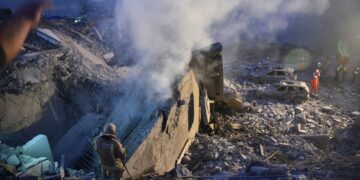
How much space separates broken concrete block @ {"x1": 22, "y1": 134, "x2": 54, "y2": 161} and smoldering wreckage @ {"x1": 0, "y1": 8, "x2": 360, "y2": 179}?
2cm

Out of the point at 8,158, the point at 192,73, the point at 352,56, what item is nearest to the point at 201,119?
the point at 192,73

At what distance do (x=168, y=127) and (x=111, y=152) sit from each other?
2.69 m

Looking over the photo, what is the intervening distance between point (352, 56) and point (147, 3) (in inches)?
514

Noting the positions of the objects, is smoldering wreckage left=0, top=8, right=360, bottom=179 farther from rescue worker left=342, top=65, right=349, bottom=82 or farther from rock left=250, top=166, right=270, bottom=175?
rescue worker left=342, top=65, right=349, bottom=82

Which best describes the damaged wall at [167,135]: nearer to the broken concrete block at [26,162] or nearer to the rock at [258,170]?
the broken concrete block at [26,162]

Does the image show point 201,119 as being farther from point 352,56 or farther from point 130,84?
point 352,56

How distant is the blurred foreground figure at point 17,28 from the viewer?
2.08m

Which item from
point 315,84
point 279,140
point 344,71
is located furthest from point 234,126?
point 344,71

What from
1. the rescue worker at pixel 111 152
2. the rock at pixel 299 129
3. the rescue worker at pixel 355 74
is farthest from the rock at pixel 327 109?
the rescue worker at pixel 111 152

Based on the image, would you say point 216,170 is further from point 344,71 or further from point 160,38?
point 344,71

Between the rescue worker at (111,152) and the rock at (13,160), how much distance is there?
6.70ft

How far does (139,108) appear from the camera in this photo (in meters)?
9.46

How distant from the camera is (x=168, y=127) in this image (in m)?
8.76

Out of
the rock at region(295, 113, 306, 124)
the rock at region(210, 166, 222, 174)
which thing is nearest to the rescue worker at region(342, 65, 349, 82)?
the rock at region(295, 113, 306, 124)
